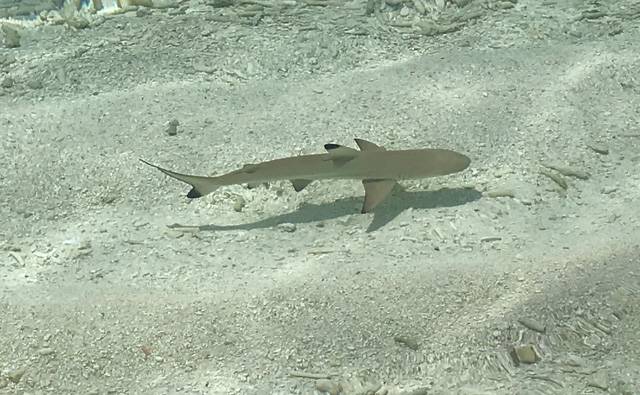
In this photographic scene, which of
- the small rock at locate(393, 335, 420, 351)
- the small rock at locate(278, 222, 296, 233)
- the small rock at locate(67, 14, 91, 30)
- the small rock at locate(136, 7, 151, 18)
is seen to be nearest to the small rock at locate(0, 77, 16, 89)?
the small rock at locate(67, 14, 91, 30)

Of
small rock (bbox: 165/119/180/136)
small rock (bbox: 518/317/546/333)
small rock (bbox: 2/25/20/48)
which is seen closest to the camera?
small rock (bbox: 518/317/546/333)

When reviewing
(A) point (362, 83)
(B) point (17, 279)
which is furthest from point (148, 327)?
(A) point (362, 83)

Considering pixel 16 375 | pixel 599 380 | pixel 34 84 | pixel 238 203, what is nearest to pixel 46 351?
pixel 16 375

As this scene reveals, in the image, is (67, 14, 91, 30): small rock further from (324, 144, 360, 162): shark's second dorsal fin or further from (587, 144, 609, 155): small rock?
(587, 144, 609, 155): small rock

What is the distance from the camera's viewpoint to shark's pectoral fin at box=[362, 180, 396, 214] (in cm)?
352

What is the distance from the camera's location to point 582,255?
3.29 metres

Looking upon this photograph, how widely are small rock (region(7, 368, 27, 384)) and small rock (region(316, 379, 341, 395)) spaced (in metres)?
1.25

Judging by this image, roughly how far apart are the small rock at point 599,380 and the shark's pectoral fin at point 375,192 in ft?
4.46

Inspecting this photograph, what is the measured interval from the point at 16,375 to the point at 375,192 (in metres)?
1.88

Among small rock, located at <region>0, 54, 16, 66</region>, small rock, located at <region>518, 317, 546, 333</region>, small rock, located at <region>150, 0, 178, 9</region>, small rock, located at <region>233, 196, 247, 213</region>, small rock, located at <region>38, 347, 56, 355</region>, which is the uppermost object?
small rock, located at <region>150, 0, 178, 9</region>

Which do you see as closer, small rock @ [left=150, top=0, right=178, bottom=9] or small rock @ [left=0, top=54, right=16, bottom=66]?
small rock @ [left=0, top=54, right=16, bottom=66]

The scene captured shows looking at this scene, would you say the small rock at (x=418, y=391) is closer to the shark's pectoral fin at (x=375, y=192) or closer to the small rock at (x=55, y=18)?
the shark's pectoral fin at (x=375, y=192)

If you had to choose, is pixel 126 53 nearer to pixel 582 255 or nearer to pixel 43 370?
pixel 43 370

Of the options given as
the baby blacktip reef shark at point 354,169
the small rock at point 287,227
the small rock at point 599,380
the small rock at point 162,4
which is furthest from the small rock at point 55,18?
the small rock at point 599,380
